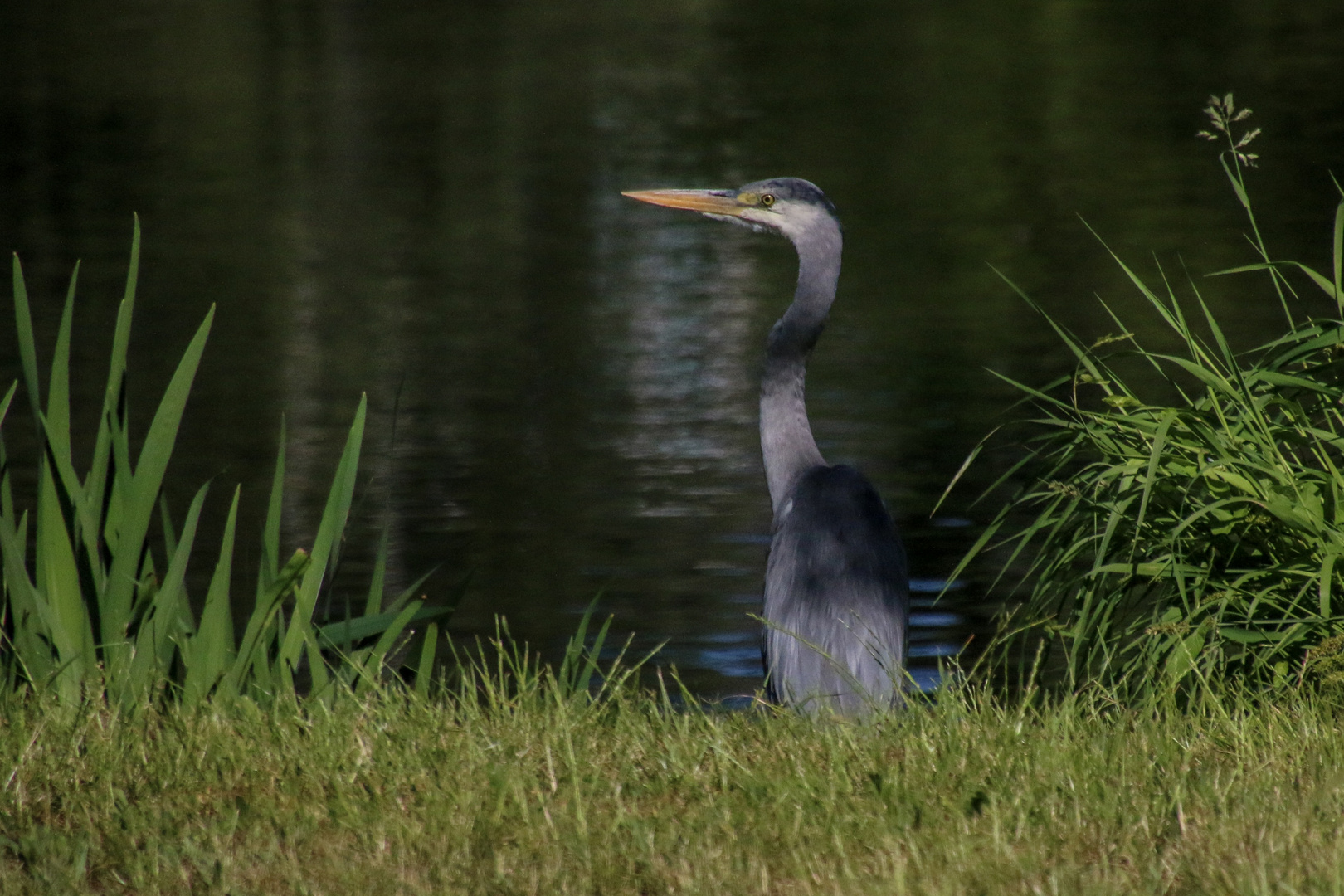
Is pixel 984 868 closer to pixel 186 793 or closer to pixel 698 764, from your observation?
pixel 698 764

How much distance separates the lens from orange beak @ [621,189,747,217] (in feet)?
22.8

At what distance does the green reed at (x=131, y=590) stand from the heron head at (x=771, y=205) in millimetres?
2115

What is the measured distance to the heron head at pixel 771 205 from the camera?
260 inches

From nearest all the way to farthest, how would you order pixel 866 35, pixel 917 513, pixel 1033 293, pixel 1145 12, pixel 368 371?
pixel 917 513, pixel 368 371, pixel 1033 293, pixel 866 35, pixel 1145 12

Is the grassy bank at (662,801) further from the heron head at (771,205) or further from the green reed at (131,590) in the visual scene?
the heron head at (771,205)

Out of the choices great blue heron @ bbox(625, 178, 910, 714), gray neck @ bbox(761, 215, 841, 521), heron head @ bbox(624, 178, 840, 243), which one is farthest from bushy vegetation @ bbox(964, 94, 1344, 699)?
heron head @ bbox(624, 178, 840, 243)

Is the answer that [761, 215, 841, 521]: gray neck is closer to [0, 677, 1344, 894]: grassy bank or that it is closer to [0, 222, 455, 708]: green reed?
[0, 222, 455, 708]: green reed

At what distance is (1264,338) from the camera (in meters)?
11.5

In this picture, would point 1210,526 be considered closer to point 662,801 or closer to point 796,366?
point 796,366

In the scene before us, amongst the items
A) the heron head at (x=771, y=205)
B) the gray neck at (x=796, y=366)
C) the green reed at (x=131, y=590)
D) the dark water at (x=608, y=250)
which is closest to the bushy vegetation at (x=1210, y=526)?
the gray neck at (x=796, y=366)

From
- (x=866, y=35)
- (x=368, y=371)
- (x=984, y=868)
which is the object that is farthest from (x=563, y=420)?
(x=866, y=35)

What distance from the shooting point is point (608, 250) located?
51.0 feet

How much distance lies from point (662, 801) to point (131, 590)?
65.4 inches

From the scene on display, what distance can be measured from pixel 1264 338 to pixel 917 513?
12.3 ft
